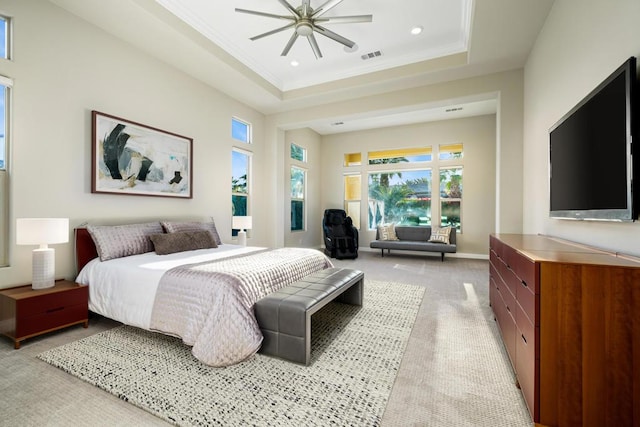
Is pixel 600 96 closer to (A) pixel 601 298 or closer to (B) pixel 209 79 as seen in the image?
(A) pixel 601 298

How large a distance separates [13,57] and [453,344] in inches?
184

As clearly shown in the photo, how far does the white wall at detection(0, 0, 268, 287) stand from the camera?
2561 mm

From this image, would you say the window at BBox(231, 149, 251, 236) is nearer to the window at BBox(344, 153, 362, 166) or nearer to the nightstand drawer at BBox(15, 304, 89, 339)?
the nightstand drawer at BBox(15, 304, 89, 339)

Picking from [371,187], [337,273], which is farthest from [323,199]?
[337,273]

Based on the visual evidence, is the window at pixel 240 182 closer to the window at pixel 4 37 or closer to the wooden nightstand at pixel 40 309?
the wooden nightstand at pixel 40 309

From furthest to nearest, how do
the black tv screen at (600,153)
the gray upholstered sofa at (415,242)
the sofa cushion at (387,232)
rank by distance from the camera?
1. the sofa cushion at (387,232)
2. the gray upholstered sofa at (415,242)
3. the black tv screen at (600,153)

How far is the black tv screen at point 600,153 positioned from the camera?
1.44 meters

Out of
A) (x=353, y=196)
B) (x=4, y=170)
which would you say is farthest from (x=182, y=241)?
(x=353, y=196)

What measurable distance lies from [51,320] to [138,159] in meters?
2.00

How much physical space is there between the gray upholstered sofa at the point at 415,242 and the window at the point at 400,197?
1.20 feet

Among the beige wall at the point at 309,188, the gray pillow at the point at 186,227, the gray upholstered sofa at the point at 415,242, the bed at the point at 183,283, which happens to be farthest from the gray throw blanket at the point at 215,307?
the gray upholstered sofa at the point at 415,242

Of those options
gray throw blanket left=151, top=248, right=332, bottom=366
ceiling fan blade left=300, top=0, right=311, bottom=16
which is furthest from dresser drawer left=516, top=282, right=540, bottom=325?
ceiling fan blade left=300, top=0, right=311, bottom=16

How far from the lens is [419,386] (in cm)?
172

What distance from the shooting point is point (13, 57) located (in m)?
2.52
